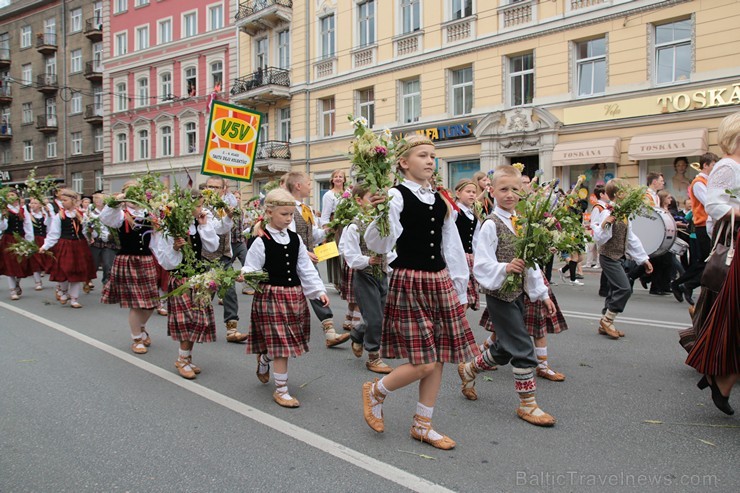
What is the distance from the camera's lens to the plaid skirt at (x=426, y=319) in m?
3.70

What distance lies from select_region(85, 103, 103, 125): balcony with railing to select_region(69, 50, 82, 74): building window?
3898 millimetres

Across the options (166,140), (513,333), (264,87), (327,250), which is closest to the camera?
(513,333)

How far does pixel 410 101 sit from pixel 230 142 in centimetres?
1540

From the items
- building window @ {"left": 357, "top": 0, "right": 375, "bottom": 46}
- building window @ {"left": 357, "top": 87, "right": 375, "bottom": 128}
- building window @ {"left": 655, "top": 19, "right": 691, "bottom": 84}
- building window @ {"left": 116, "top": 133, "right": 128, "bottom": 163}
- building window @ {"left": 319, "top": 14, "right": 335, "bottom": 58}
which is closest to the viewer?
building window @ {"left": 655, "top": 19, "right": 691, "bottom": 84}

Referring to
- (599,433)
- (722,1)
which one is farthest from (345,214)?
(722,1)

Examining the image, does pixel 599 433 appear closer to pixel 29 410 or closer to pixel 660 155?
pixel 29 410

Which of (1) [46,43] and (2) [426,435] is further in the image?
(1) [46,43]

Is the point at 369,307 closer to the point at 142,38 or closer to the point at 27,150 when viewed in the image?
the point at 142,38

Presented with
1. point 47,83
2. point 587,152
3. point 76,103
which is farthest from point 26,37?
point 587,152

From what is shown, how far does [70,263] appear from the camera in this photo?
10.0 m

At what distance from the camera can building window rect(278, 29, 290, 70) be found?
2912 centimetres

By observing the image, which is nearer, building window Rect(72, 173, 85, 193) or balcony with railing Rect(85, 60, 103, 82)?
balcony with railing Rect(85, 60, 103, 82)

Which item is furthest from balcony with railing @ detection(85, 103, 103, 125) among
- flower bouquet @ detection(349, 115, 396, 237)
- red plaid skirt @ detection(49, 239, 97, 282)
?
flower bouquet @ detection(349, 115, 396, 237)

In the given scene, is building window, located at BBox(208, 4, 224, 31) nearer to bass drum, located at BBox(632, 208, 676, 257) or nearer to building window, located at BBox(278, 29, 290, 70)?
building window, located at BBox(278, 29, 290, 70)
